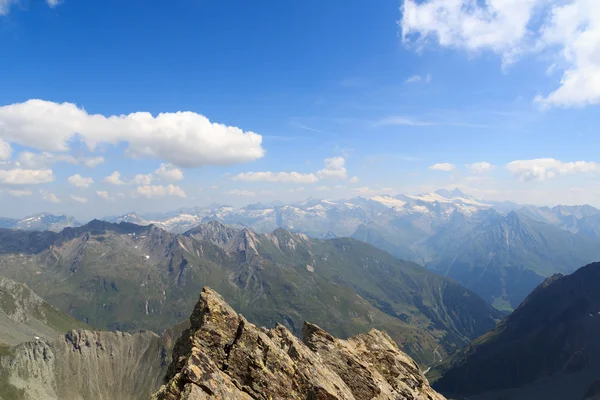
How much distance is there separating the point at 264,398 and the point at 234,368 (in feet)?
11.5

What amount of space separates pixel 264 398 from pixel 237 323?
844 centimetres

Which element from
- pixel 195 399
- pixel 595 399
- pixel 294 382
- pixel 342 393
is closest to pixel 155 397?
pixel 195 399

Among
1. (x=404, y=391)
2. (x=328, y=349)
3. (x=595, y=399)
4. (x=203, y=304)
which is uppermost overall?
(x=203, y=304)

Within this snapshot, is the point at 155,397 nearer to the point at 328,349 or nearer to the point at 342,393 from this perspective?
the point at 342,393

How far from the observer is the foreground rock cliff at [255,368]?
24766 mm

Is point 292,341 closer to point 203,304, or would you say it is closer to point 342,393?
point 342,393

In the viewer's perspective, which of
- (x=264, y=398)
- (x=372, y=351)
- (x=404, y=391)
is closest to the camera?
(x=264, y=398)

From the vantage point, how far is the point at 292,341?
37.5 meters

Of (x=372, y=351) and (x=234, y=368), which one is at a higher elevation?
(x=234, y=368)

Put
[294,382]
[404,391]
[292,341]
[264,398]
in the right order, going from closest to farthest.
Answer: [264,398]
[294,382]
[292,341]
[404,391]

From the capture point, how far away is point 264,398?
27391 millimetres

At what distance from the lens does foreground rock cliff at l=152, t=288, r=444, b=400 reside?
2477 cm

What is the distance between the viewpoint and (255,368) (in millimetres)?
29125

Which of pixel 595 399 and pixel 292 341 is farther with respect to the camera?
pixel 595 399
